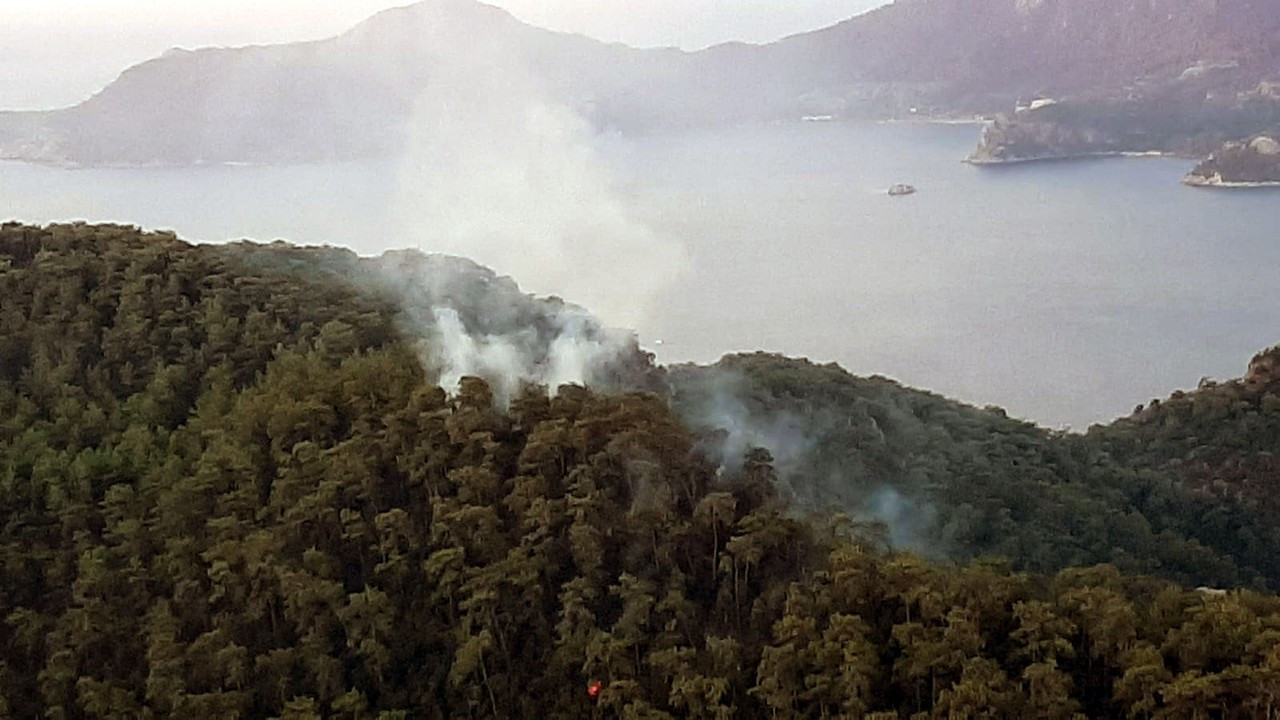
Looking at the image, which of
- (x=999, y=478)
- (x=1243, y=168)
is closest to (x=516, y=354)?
(x=999, y=478)

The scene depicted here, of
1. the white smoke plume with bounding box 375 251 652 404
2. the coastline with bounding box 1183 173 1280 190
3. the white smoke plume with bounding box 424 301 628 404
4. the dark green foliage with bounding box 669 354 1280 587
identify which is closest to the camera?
the white smoke plume with bounding box 424 301 628 404

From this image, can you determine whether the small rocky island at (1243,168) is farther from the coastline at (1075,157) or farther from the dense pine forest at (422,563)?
the dense pine forest at (422,563)

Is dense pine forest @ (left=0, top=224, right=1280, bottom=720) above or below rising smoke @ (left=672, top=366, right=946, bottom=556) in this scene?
above

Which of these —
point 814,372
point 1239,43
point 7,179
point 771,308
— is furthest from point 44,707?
point 1239,43

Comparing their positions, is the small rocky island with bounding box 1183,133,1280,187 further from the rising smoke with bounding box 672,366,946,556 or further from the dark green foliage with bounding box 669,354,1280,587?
the rising smoke with bounding box 672,366,946,556

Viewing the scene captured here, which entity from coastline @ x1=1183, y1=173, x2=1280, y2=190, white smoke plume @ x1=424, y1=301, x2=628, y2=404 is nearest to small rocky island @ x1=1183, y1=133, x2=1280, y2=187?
coastline @ x1=1183, y1=173, x2=1280, y2=190

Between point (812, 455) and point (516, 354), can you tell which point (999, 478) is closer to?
point (812, 455)
